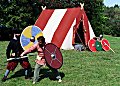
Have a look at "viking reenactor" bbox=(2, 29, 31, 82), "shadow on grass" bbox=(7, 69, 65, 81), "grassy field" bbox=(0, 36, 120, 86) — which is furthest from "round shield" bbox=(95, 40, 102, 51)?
"viking reenactor" bbox=(2, 29, 31, 82)

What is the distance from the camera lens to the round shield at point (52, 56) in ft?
31.5

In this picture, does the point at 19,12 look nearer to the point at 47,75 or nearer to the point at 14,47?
the point at 47,75

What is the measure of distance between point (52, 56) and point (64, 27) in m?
10.3

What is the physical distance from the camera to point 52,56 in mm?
9789

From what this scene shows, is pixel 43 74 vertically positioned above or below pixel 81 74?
above

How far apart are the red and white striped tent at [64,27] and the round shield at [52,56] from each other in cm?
948

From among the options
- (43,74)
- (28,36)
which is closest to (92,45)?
(43,74)

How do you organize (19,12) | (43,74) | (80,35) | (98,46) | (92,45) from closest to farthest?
(43,74), (98,46), (92,45), (80,35), (19,12)

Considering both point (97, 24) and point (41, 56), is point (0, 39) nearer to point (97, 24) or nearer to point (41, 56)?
point (97, 24)

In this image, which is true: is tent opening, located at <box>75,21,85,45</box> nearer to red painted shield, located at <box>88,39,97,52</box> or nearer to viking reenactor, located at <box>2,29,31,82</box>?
red painted shield, located at <box>88,39,97,52</box>

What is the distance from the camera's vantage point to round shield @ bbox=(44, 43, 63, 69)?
9.60m

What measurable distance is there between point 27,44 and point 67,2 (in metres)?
27.1

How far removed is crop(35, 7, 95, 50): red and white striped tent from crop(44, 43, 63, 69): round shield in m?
9.48

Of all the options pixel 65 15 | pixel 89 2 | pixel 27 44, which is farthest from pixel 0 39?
pixel 27 44
